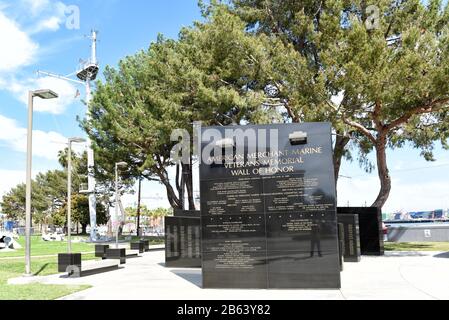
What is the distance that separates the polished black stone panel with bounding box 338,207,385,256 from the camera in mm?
17203

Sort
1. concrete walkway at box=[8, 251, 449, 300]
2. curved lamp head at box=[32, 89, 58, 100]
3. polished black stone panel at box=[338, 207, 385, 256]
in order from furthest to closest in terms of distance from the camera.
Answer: polished black stone panel at box=[338, 207, 385, 256] < curved lamp head at box=[32, 89, 58, 100] < concrete walkway at box=[8, 251, 449, 300]

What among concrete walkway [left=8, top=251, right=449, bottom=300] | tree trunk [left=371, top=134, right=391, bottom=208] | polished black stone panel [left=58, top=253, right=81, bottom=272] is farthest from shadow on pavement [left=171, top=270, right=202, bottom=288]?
tree trunk [left=371, top=134, right=391, bottom=208]

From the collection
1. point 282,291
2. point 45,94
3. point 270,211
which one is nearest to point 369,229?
point 270,211

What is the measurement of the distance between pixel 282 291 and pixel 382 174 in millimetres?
13576

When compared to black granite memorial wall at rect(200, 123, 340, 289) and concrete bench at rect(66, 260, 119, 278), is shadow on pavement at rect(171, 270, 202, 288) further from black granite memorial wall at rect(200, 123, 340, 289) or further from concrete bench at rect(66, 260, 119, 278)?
concrete bench at rect(66, 260, 119, 278)

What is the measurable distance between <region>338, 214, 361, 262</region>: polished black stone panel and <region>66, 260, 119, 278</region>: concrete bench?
24.1 ft

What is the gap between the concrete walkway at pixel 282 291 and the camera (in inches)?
310

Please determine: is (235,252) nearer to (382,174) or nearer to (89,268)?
(89,268)

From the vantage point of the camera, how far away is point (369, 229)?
57.1 ft

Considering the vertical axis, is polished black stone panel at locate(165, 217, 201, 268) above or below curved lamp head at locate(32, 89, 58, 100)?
below

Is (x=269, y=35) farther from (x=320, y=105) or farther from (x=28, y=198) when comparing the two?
(x=28, y=198)

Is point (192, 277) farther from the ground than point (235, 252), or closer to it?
closer to it
